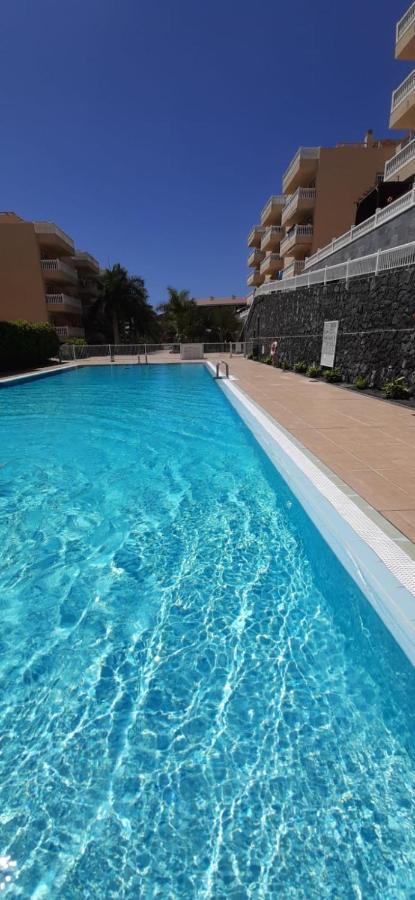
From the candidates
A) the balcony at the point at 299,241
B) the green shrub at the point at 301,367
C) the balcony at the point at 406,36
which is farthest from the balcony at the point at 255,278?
the green shrub at the point at 301,367

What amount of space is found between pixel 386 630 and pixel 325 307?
510 inches

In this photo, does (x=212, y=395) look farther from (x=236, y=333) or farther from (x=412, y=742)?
(x=236, y=333)

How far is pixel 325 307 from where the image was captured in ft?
45.0

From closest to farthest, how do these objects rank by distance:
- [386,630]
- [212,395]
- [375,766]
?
[375,766] → [386,630] → [212,395]

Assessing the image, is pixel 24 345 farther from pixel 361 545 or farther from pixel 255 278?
pixel 255 278

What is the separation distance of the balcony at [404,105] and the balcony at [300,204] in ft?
24.7

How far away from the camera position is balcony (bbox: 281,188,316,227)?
2609 cm

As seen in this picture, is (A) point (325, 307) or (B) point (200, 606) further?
(A) point (325, 307)

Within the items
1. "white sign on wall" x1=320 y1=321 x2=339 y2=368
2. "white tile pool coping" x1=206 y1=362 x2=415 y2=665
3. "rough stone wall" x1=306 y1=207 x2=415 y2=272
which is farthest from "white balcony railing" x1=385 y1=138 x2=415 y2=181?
"white tile pool coping" x1=206 y1=362 x2=415 y2=665

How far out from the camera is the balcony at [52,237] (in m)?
31.0

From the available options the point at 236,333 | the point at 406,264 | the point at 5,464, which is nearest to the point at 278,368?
the point at 406,264

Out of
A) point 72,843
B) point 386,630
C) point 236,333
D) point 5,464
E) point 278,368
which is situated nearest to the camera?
point 72,843

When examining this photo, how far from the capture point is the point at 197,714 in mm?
2293

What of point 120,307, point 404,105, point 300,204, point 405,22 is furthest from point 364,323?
point 120,307
